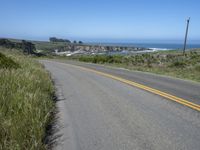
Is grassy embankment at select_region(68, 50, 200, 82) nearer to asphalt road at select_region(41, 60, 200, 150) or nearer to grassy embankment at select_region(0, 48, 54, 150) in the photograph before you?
asphalt road at select_region(41, 60, 200, 150)

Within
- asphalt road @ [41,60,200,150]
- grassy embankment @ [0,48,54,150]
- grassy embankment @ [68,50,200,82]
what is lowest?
grassy embankment @ [68,50,200,82]

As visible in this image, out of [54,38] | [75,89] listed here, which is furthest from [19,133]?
[54,38]

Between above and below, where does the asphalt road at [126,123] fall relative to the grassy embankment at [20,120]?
below

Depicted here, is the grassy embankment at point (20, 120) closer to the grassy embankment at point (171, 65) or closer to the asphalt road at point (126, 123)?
the asphalt road at point (126, 123)

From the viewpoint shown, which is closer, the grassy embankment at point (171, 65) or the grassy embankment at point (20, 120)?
the grassy embankment at point (20, 120)

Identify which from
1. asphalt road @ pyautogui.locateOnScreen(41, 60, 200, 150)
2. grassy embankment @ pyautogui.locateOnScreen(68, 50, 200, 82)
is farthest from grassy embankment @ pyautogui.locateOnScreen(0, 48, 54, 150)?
grassy embankment @ pyautogui.locateOnScreen(68, 50, 200, 82)

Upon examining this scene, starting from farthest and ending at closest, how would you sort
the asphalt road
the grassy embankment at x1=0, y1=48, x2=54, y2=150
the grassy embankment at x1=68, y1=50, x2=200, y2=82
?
the grassy embankment at x1=68, y1=50, x2=200, y2=82 → the asphalt road → the grassy embankment at x1=0, y1=48, x2=54, y2=150

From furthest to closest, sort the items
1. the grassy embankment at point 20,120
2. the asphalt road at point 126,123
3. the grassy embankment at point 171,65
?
1. the grassy embankment at point 171,65
2. the asphalt road at point 126,123
3. the grassy embankment at point 20,120

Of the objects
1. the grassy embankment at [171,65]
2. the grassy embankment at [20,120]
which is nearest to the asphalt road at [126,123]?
the grassy embankment at [20,120]

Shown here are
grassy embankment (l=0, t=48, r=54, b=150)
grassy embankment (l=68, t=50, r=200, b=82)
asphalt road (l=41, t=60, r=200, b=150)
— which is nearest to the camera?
grassy embankment (l=0, t=48, r=54, b=150)

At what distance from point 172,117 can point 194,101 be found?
7.32 ft

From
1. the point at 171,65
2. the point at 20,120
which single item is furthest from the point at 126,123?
the point at 171,65

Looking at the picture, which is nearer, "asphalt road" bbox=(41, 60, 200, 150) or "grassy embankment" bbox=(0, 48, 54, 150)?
"grassy embankment" bbox=(0, 48, 54, 150)

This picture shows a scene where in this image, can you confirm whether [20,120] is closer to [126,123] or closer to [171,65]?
[126,123]
